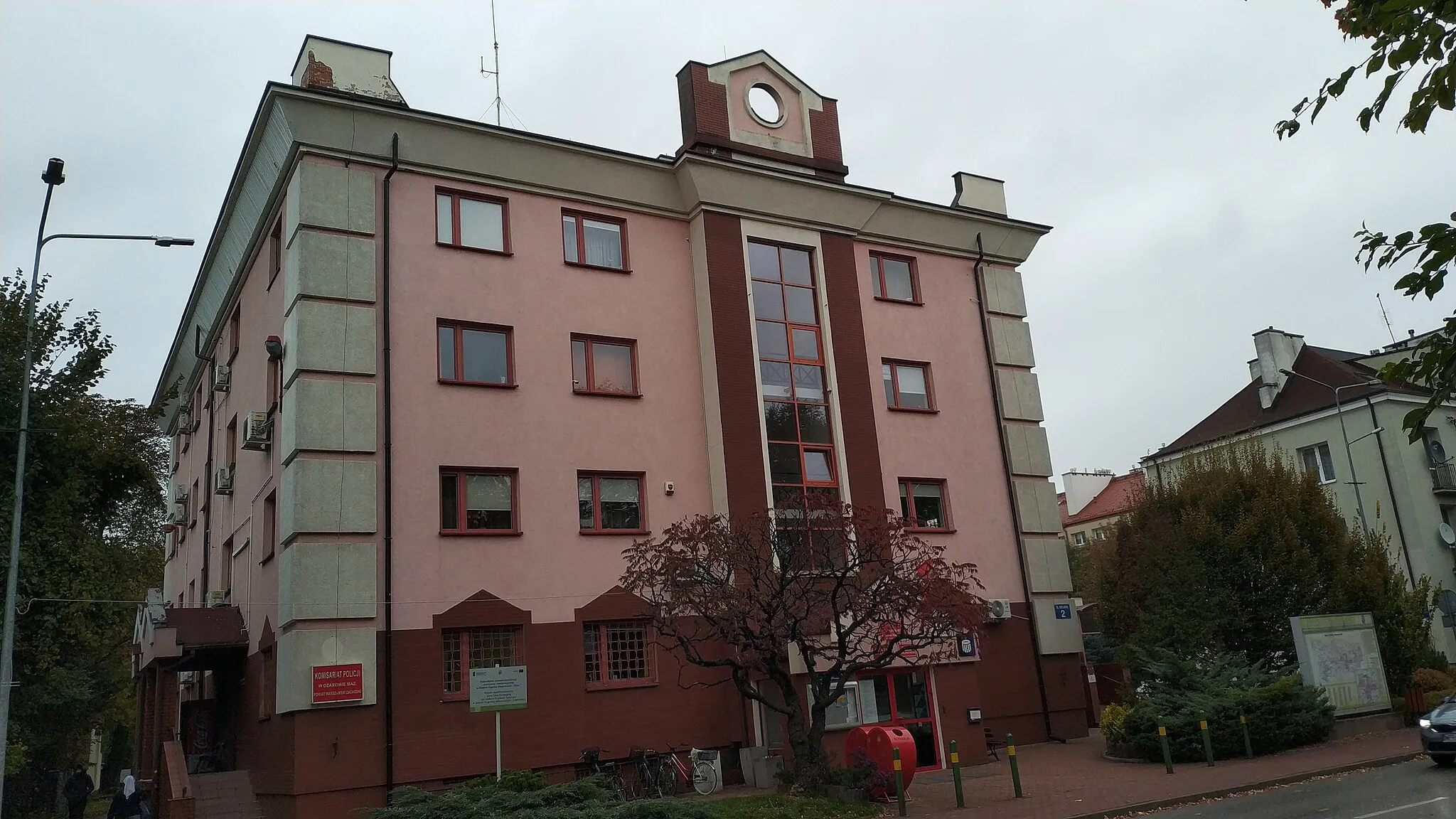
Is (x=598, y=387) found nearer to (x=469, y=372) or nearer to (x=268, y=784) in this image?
(x=469, y=372)

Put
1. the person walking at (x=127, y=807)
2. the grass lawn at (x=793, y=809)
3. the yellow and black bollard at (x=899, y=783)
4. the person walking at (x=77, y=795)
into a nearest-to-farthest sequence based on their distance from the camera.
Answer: the grass lawn at (x=793, y=809), the yellow and black bollard at (x=899, y=783), the person walking at (x=127, y=807), the person walking at (x=77, y=795)

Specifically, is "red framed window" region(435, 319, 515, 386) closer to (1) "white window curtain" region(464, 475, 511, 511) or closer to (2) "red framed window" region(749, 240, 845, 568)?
(1) "white window curtain" region(464, 475, 511, 511)

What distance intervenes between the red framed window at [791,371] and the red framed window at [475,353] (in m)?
5.85

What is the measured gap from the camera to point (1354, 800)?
51.5 ft

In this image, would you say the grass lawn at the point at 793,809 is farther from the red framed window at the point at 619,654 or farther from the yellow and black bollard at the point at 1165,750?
the yellow and black bollard at the point at 1165,750

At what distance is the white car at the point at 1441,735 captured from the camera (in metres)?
18.4

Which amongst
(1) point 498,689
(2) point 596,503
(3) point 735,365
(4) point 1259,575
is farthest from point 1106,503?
(1) point 498,689

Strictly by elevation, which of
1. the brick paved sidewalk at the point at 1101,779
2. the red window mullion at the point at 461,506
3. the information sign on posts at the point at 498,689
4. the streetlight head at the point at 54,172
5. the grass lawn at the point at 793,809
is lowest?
the brick paved sidewalk at the point at 1101,779

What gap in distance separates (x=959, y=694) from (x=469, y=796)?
12.8 meters

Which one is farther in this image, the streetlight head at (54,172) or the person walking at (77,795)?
the person walking at (77,795)

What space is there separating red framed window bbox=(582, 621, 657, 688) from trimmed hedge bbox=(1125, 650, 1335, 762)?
992cm

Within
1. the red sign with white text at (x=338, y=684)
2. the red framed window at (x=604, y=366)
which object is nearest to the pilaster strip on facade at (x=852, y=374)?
the red framed window at (x=604, y=366)

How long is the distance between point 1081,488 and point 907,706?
58133mm

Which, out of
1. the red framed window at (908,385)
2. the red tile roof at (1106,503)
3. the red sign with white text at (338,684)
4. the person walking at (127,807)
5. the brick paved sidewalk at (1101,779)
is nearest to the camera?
the brick paved sidewalk at (1101,779)
